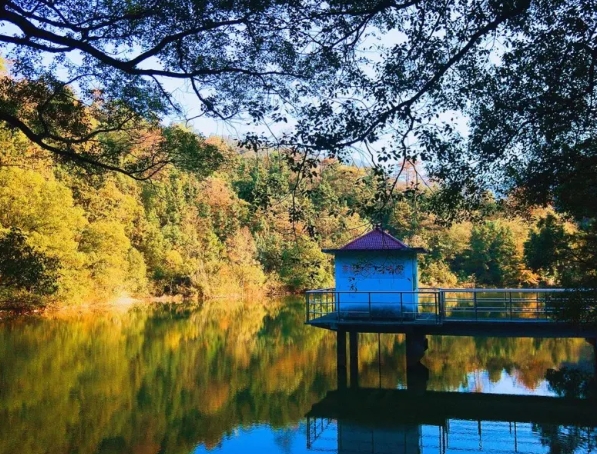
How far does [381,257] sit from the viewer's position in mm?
13508

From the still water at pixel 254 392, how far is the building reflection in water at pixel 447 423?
36 millimetres

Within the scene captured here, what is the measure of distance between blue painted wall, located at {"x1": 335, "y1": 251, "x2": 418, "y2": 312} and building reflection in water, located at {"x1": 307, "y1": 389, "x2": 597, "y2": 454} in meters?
2.09

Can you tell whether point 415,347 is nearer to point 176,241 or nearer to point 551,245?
point 551,245

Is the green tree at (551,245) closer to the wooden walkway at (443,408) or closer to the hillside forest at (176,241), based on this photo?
the hillside forest at (176,241)

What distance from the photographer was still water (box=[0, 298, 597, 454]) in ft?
29.9

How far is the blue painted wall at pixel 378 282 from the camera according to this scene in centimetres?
1355

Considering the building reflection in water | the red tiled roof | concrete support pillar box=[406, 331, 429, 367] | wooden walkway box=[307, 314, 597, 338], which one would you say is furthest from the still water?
the red tiled roof

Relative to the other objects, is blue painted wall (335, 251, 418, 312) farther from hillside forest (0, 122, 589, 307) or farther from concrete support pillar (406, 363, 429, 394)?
concrete support pillar (406, 363, 429, 394)

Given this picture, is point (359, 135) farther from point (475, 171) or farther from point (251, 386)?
point (251, 386)

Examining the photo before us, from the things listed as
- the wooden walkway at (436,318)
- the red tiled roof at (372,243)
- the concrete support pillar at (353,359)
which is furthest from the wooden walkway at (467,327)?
the red tiled roof at (372,243)

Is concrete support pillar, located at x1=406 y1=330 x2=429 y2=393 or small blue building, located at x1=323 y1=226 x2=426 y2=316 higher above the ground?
small blue building, located at x1=323 y1=226 x2=426 y2=316

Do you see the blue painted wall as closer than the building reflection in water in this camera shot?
No

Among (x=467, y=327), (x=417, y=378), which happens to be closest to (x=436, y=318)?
(x=467, y=327)

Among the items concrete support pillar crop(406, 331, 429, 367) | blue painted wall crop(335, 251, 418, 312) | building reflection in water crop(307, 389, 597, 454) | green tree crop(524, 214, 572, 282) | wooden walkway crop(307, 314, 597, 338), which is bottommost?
building reflection in water crop(307, 389, 597, 454)
